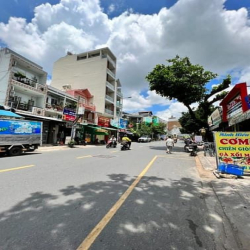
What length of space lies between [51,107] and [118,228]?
23105mm

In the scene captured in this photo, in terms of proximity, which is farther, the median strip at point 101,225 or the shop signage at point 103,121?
the shop signage at point 103,121

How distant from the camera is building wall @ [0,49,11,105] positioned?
1780cm

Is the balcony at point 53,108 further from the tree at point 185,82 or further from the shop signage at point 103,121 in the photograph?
the tree at point 185,82

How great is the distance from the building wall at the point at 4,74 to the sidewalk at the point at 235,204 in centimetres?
2023

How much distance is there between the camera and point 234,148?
700 cm

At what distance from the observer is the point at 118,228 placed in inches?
113

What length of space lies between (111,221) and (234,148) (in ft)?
20.4

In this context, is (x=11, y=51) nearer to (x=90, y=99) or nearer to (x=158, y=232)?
(x=90, y=99)

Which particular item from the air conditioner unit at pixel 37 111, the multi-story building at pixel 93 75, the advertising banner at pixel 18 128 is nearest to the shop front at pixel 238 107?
the advertising banner at pixel 18 128

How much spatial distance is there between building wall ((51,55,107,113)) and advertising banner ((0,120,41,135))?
811 inches

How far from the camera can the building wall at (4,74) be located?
58.4 ft

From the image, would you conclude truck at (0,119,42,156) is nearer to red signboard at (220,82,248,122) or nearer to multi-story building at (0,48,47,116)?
multi-story building at (0,48,47,116)

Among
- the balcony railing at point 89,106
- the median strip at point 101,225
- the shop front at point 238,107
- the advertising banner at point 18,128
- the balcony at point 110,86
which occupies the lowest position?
the median strip at point 101,225

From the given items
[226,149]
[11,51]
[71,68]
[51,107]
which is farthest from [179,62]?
[71,68]
